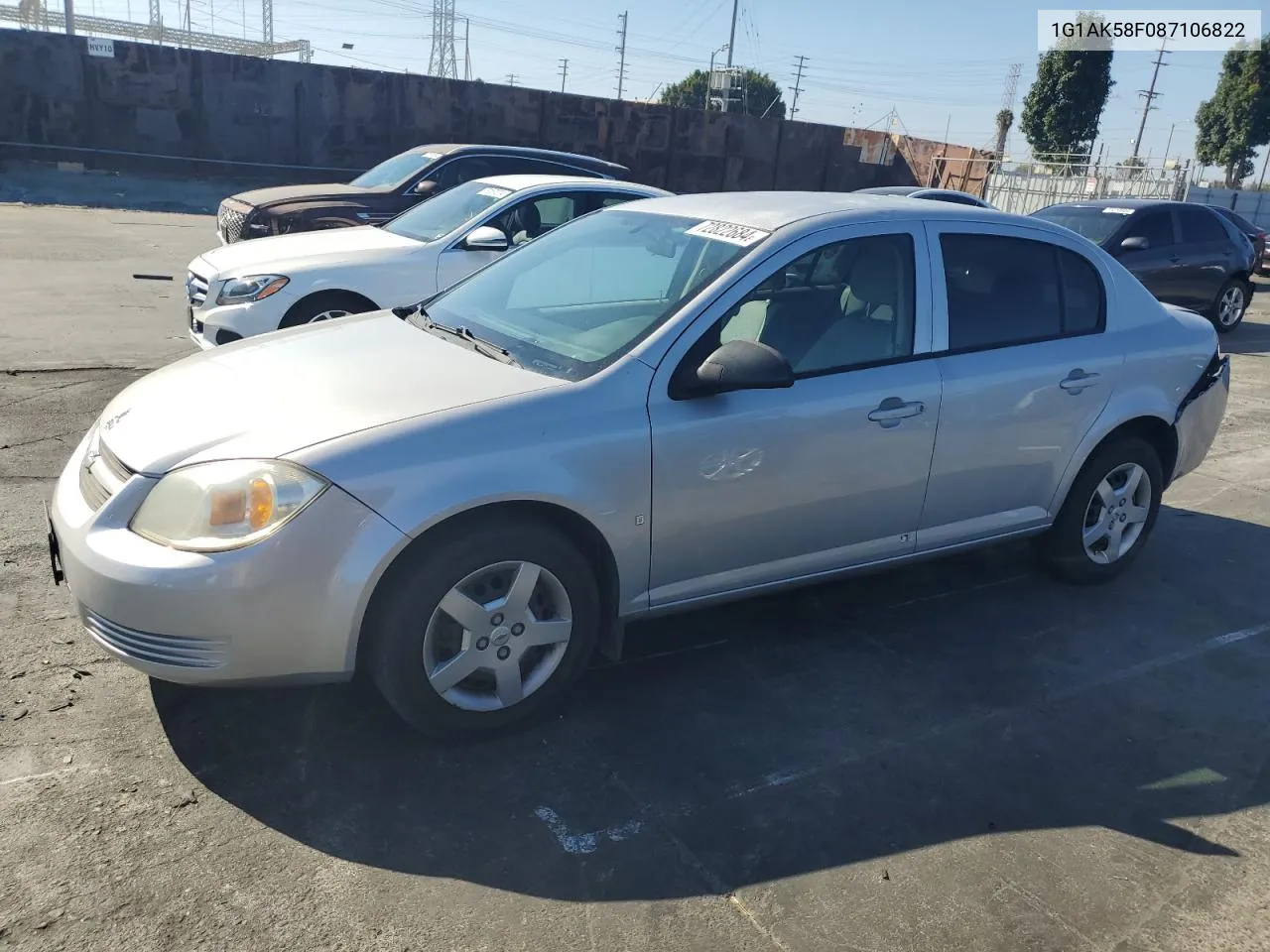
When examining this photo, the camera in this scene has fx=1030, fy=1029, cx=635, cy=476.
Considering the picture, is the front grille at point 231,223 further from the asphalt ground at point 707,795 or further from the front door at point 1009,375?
the front door at point 1009,375

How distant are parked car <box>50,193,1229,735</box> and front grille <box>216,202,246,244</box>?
6846 millimetres

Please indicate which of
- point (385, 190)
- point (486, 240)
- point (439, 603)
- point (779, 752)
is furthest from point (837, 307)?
point (385, 190)

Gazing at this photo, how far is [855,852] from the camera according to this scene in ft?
9.71


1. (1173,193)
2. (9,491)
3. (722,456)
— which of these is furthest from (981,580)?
(1173,193)

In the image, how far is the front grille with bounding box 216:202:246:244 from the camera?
34.1 ft

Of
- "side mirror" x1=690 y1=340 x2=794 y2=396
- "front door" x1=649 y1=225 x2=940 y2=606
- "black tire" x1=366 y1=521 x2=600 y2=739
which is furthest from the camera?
"front door" x1=649 y1=225 x2=940 y2=606

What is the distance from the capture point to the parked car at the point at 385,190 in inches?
395

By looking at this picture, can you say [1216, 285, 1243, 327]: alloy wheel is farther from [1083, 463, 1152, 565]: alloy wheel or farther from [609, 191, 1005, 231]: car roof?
[609, 191, 1005, 231]: car roof

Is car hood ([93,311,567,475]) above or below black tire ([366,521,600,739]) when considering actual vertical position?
above

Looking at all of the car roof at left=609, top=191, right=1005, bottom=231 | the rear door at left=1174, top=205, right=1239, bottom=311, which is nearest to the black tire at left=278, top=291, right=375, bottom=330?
the car roof at left=609, top=191, right=1005, bottom=231

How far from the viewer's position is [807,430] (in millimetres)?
3697

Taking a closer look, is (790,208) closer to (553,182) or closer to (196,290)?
(553,182)

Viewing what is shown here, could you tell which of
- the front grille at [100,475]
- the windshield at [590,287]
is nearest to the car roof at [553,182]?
the windshield at [590,287]

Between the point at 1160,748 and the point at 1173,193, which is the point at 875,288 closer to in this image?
the point at 1160,748
